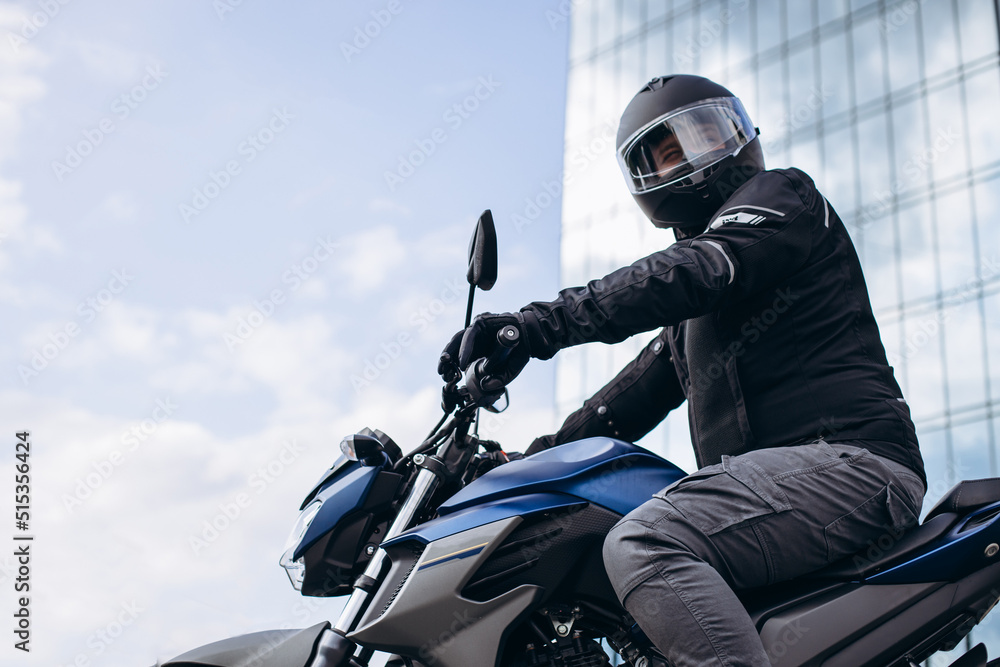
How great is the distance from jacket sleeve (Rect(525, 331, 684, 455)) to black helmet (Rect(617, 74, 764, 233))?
0.54 m

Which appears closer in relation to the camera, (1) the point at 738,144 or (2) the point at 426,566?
(2) the point at 426,566

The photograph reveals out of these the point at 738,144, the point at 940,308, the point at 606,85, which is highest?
the point at 606,85

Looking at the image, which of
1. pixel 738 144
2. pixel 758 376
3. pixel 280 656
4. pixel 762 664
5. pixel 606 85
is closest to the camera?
pixel 762 664

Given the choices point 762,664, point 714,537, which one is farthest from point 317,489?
point 762,664

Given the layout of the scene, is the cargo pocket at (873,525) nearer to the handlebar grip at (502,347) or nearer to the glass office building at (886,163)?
the handlebar grip at (502,347)

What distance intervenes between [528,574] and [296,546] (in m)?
0.69

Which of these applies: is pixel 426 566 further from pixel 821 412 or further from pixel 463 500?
pixel 821 412

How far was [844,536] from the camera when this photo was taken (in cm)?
247

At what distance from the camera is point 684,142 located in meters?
3.27

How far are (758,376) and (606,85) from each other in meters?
28.4

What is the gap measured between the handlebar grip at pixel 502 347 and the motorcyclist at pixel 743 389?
0.02m

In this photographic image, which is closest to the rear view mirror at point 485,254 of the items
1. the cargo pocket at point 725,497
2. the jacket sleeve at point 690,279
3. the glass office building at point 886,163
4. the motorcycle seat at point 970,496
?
the jacket sleeve at point 690,279

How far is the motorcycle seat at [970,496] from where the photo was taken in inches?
99.6

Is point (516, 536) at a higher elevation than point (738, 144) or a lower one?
lower
